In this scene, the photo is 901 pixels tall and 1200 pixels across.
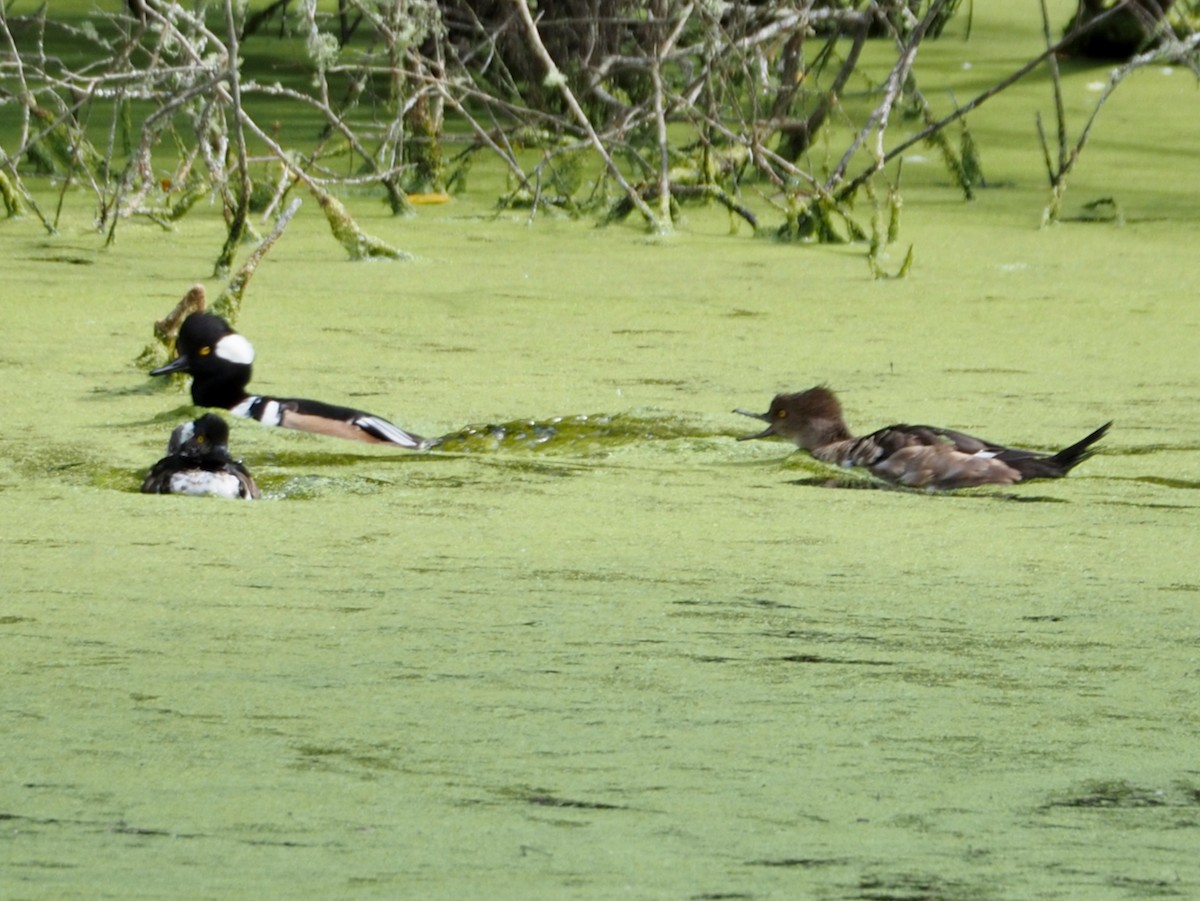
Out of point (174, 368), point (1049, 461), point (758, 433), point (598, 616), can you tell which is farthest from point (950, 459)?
point (174, 368)

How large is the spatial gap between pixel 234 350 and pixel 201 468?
3.12ft

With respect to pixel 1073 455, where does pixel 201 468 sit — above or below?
below

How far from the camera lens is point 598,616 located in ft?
9.61

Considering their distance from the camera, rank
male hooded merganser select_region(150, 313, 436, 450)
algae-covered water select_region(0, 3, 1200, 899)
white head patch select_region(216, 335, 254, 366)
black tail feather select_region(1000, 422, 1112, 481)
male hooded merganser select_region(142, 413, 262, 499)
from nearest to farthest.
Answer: algae-covered water select_region(0, 3, 1200, 899) → male hooded merganser select_region(142, 413, 262, 499) → black tail feather select_region(1000, 422, 1112, 481) → male hooded merganser select_region(150, 313, 436, 450) → white head patch select_region(216, 335, 254, 366)

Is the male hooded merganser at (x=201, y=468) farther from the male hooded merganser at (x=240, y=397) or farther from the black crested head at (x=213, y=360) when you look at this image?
the black crested head at (x=213, y=360)

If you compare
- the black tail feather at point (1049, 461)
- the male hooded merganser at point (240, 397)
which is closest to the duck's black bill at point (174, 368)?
the male hooded merganser at point (240, 397)

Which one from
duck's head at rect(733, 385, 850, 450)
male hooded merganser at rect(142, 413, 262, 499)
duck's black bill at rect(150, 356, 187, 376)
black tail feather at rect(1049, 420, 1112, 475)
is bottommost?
duck's black bill at rect(150, 356, 187, 376)

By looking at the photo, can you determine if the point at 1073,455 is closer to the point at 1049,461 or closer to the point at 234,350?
the point at 1049,461

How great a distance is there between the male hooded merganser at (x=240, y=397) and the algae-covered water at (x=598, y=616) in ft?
0.23

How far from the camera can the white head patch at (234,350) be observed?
467cm

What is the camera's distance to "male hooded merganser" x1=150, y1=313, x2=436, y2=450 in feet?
13.8

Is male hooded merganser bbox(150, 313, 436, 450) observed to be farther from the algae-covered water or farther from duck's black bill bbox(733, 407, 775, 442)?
duck's black bill bbox(733, 407, 775, 442)

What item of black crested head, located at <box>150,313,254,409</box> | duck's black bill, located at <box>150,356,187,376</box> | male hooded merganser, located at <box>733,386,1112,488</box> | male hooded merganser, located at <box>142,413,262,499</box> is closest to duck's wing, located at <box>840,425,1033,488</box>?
male hooded merganser, located at <box>733,386,1112,488</box>

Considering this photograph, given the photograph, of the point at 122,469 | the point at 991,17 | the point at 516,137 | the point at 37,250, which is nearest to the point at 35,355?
the point at 122,469
